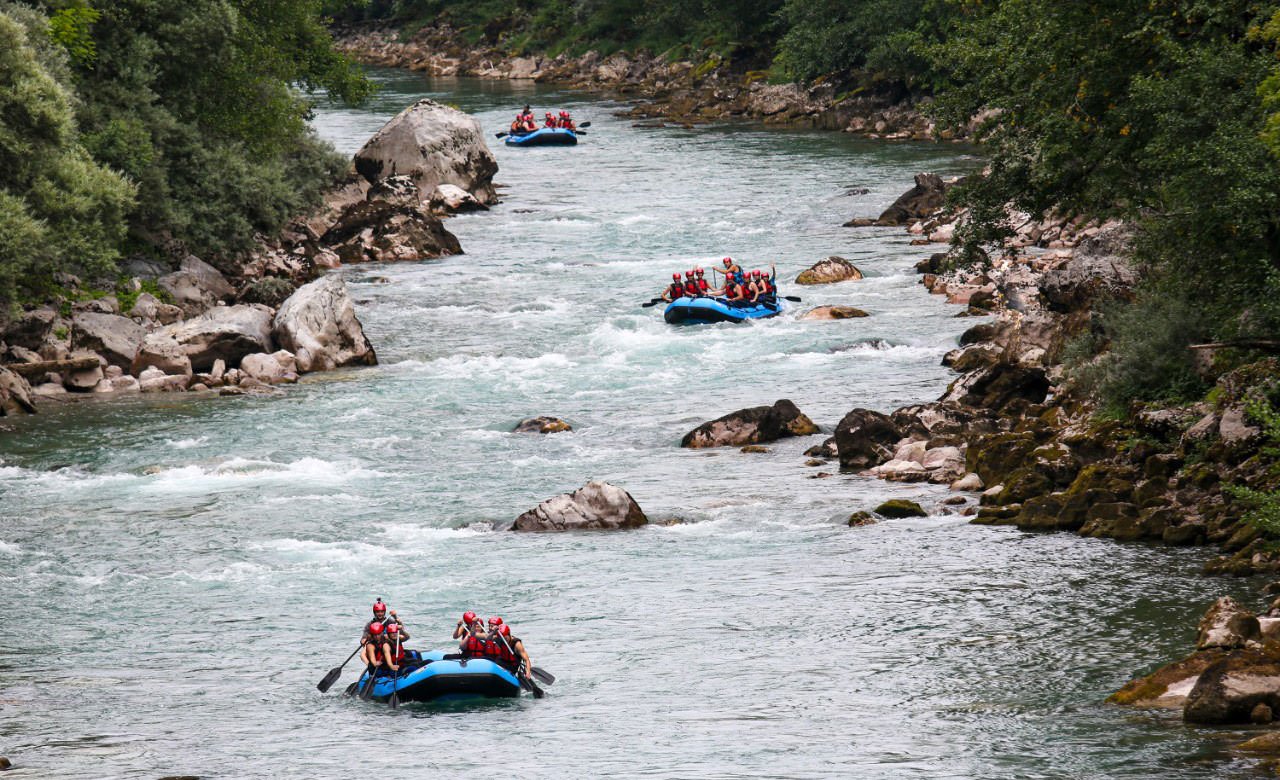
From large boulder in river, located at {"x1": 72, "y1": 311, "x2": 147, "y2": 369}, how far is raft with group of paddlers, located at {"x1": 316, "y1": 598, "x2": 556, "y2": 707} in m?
17.2

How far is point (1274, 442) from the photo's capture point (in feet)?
73.5

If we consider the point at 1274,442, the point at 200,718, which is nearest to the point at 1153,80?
the point at 1274,442

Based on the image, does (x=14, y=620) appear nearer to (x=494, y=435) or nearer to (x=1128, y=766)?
(x=494, y=435)

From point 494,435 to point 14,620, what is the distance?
10.6 m

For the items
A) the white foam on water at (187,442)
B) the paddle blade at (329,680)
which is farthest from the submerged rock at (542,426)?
the paddle blade at (329,680)

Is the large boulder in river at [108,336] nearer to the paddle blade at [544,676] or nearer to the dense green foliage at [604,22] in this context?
the paddle blade at [544,676]

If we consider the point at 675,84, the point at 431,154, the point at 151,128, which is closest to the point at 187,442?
the point at 151,128

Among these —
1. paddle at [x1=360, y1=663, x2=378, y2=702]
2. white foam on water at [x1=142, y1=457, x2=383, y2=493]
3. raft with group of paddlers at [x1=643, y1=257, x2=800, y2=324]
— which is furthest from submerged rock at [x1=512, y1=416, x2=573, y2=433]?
paddle at [x1=360, y1=663, x2=378, y2=702]

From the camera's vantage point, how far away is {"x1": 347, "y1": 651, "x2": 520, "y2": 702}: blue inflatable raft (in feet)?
63.8

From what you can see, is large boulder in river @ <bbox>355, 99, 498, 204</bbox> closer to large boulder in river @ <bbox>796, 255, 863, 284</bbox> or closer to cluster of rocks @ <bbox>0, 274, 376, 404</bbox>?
large boulder in river @ <bbox>796, 255, 863, 284</bbox>

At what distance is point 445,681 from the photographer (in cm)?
1973

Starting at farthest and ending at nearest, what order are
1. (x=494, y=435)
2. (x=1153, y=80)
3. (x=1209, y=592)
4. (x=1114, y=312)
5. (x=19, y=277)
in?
(x=19, y=277) < (x=494, y=435) < (x=1114, y=312) < (x=1153, y=80) < (x=1209, y=592)

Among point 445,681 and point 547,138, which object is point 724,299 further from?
point 547,138

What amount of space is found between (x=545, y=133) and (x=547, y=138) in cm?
27
